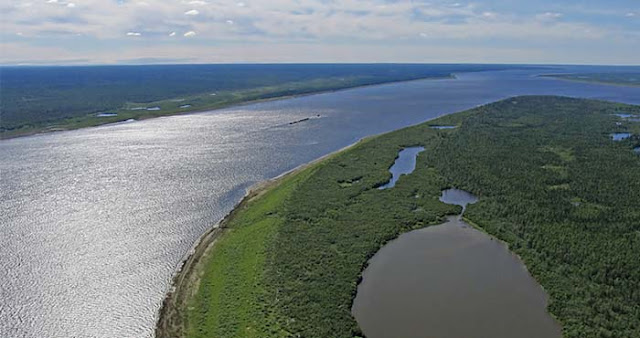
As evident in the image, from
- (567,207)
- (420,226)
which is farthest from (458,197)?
(567,207)

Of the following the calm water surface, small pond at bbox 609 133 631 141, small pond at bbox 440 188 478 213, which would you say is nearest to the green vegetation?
small pond at bbox 440 188 478 213

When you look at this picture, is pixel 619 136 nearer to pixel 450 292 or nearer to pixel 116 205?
pixel 450 292

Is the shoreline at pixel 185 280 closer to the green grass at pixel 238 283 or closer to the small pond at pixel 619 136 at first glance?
the green grass at pixel 238 283

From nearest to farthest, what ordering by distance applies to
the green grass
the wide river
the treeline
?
the green grass
the treeline
the wide river

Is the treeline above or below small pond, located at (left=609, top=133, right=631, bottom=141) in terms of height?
below

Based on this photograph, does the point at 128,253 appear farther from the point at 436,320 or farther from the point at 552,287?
the point at 552,287

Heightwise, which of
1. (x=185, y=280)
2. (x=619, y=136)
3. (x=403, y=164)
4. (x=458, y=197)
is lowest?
(x=185, y=280)

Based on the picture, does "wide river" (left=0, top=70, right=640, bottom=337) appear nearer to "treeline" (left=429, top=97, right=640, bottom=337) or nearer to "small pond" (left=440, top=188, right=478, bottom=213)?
"small pond" (left=440, top=188, right=478, bottom=213)
